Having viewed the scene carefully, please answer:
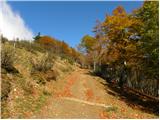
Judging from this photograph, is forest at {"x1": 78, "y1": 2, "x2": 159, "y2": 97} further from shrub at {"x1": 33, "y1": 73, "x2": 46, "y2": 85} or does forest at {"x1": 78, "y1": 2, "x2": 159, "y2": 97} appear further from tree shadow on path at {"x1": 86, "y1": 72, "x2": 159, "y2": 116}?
shrub at {"x1": 33, "y1": 73, "x2": 46, "y2": 85}

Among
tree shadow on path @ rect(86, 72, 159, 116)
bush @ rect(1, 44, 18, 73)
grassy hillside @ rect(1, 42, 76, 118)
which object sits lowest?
tree shadow on path @ rect(86, 72, 159, 116)

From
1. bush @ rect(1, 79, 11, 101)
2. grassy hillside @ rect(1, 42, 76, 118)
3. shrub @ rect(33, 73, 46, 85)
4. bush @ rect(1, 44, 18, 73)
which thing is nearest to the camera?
grassy hillside @ rect(1, 42, 76, 118)

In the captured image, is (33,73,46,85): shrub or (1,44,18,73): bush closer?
(1,44,18,73): bush

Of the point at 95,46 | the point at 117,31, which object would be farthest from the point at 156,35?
the point at 95,46

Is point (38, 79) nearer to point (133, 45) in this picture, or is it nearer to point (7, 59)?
point (7, 59)

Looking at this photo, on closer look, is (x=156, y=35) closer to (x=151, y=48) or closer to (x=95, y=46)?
(x=151, y=48)

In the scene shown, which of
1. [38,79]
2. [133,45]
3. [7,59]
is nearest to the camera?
[7,59]

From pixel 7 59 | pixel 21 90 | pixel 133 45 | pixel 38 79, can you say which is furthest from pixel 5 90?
pixel 133 45

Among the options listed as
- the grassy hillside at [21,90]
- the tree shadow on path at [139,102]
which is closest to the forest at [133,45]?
the tree shadow on path at [139,102]

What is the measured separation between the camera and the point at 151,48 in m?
21.7

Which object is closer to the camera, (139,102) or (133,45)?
(139,102)

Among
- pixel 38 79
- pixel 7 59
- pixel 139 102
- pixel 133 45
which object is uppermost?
pixel 133 45

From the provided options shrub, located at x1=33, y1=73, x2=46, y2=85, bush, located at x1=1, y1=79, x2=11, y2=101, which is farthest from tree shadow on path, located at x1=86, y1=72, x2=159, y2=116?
bush, located at x1=1, y1=79, x2=11, y2=101

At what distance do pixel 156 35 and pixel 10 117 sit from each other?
1162 cm
